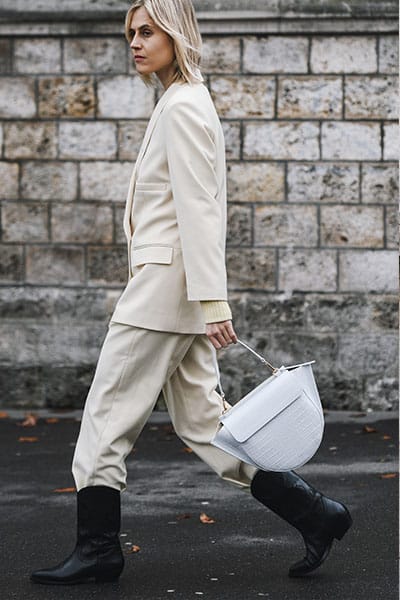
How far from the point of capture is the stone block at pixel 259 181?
8562 millimetres

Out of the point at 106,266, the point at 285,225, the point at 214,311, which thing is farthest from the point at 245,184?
the point at 214,311

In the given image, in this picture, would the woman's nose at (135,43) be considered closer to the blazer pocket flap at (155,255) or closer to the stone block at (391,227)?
the blazer pocket flap at (155,255)

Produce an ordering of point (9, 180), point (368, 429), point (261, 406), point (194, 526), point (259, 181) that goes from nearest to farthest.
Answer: point (261, 406), point (194, 526), point (368, 429), point (259, 181), point (9, 180)

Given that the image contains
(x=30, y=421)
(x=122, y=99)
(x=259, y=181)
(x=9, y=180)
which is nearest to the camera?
(x=30, y=421)

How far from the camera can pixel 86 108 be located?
8.70 meters

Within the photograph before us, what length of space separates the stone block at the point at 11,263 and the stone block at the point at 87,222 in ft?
1.19

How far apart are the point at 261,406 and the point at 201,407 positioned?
368mm

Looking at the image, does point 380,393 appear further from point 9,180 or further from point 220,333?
point 220,333

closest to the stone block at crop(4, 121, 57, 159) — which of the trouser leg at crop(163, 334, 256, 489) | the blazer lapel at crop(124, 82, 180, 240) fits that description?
the blazer lapel at crop(124, 82, 180, 240)

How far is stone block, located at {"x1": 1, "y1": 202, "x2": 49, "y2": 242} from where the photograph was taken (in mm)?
8758

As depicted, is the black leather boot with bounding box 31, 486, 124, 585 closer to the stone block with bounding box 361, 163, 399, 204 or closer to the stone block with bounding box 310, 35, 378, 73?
the stone block with bounding box 361, 163, 399, 204

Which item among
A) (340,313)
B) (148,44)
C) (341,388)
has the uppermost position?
(148,44)

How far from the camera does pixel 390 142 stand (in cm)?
849

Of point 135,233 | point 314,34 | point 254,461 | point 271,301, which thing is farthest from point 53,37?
point 254,461
